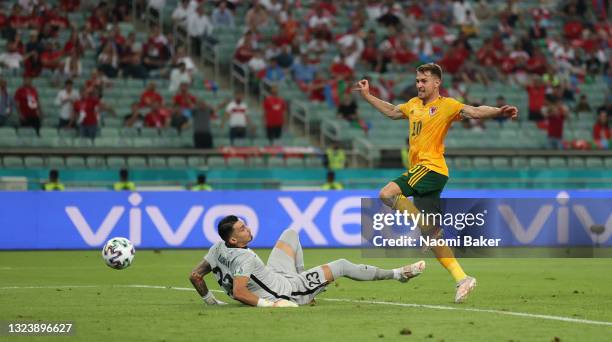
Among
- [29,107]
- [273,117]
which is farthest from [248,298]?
[273,117]

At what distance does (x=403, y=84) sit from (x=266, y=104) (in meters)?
4.76

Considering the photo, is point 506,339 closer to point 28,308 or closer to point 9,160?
point 28,308

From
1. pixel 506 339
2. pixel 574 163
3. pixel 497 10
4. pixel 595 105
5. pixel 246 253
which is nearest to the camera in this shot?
pixel 506 339

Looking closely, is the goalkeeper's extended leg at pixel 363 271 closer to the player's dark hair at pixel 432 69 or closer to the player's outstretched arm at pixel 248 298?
the player's outstretched arm at pixel 248 298

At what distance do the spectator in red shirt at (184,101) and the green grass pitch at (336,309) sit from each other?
1014 centimetres

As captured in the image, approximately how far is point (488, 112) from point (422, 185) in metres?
1.21

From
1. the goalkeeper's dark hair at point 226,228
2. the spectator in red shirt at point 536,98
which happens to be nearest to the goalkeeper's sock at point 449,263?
the goalkeeper's dark hair at point 226,228

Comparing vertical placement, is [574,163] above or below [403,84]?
below

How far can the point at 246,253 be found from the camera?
1165 cm

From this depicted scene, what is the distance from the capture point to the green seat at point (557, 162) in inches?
1165

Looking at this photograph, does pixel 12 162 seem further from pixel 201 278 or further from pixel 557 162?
pixel 201 278

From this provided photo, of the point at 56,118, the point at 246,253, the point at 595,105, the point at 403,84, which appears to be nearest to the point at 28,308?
the point at 246,253

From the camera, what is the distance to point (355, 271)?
12172 millimetres

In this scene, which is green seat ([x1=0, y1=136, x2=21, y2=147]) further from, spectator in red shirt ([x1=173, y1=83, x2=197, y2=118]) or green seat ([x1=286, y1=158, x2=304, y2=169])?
green seat ([x1=286, y1=158, x2=304, y2=169])
